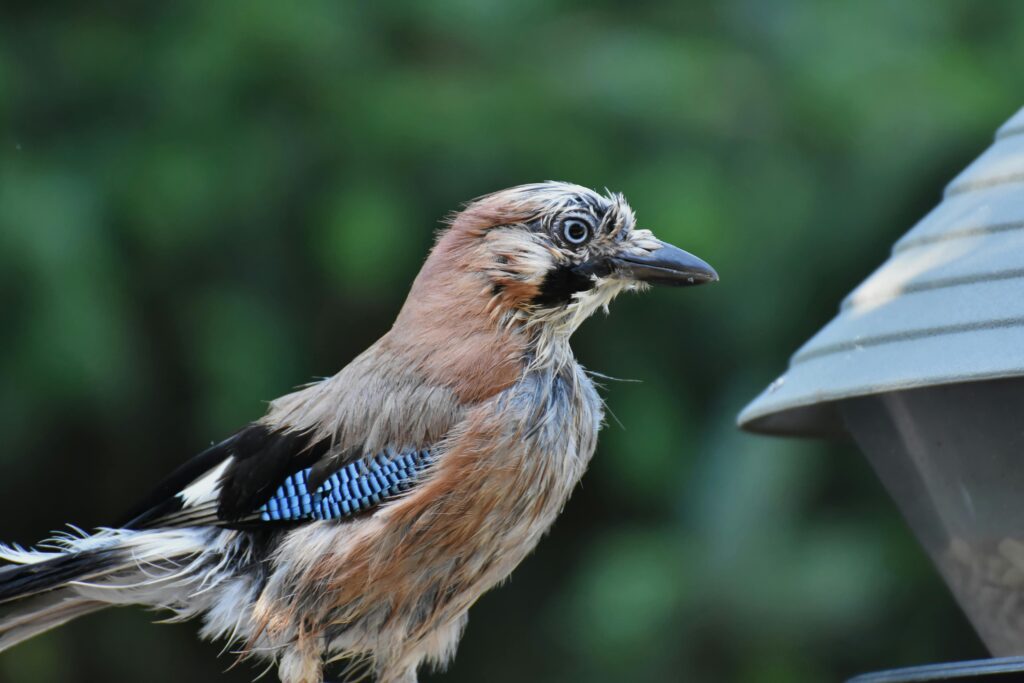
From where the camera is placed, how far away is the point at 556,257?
3150 mm

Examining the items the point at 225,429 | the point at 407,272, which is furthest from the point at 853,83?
the point at 225,429

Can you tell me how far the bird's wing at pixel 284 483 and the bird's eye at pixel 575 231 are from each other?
51 cm

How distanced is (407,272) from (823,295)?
1387mm

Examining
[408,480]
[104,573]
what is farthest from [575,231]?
[104,573]

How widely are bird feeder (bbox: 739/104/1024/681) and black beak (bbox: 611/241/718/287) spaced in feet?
0.95

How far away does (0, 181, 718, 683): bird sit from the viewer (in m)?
3.00

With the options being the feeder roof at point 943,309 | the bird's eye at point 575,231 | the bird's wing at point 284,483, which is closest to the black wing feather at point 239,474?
the bird's wing at point 284,483

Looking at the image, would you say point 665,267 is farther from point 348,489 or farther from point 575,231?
point 348,489

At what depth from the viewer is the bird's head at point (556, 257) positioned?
315cm

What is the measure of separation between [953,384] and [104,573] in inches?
65.9

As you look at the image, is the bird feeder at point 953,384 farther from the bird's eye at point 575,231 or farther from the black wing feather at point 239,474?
the black wing feather at point 239,474

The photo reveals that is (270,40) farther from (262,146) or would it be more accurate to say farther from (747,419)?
(747,419)

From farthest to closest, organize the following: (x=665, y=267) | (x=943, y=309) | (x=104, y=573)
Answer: (x=104, y=573) < (x=665, y=267) < (x=943, y=309)

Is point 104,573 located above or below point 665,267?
below
